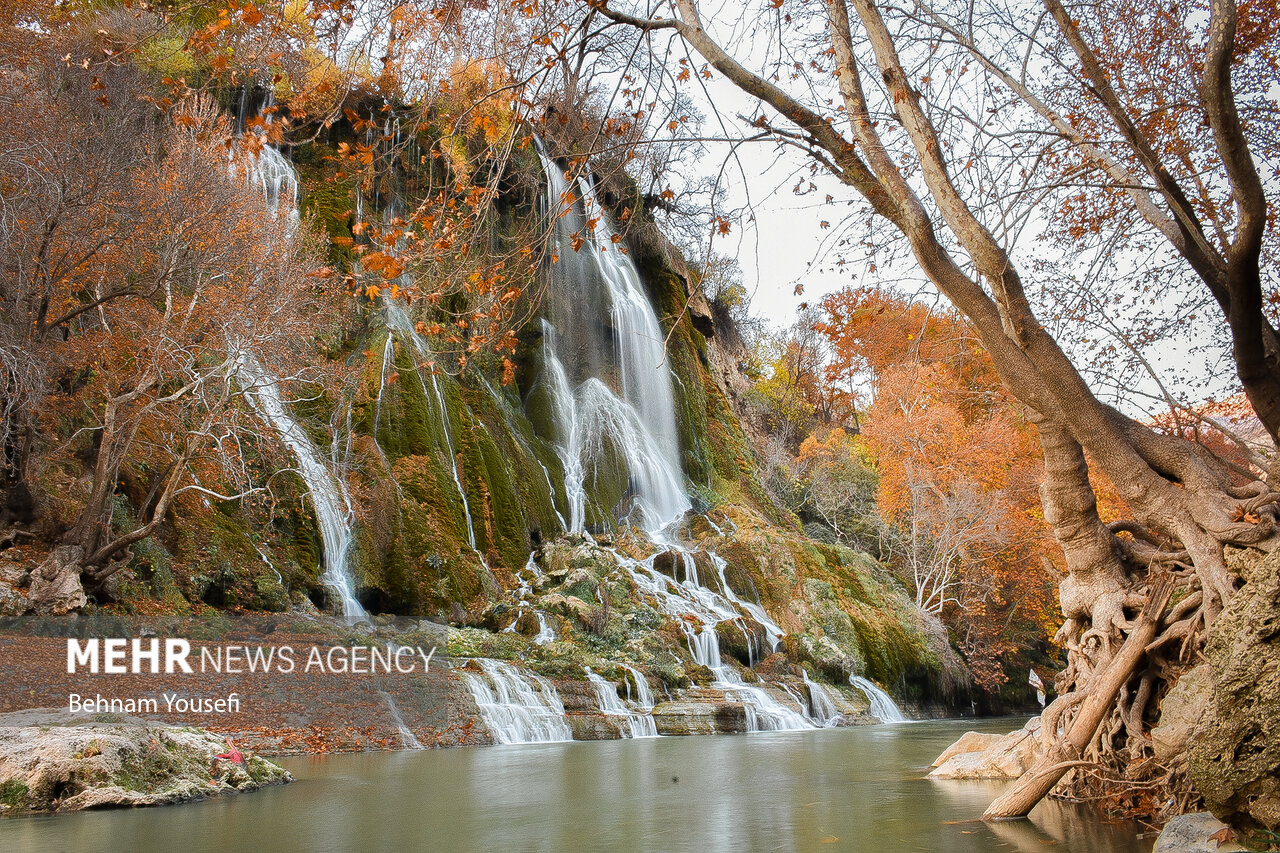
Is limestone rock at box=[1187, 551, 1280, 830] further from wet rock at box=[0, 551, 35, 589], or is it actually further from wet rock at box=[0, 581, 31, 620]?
wet rock at box=[0, 551, 35, 589]

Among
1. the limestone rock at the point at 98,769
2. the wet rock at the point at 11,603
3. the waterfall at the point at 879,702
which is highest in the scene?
the wet rock at the point at 11,603

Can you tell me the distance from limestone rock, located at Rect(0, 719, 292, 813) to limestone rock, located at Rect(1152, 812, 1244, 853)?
5721 millimetres

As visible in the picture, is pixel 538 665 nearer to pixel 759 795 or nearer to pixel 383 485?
pixel 383 485

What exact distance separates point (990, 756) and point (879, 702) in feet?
41.1

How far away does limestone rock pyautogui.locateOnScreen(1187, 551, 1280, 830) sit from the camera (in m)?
3.32

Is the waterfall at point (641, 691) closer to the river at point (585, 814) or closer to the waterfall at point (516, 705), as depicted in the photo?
the waterfall at point (516, 705)

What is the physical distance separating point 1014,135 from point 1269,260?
208 inches

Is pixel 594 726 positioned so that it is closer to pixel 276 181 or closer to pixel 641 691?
pixel 641 691

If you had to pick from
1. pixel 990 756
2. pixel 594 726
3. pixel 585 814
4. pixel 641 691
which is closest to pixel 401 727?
pixel 594 726

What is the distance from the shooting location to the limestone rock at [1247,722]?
332 cm

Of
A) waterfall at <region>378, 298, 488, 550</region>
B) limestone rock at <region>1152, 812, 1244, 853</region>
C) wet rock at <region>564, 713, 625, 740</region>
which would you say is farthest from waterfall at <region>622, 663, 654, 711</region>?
limestone rock at <region>1152, 812, 1244, 853</region>

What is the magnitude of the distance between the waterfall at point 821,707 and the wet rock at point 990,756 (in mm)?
8527

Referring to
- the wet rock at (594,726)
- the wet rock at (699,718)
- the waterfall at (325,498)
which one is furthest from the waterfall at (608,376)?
the wet rock at (594,726)

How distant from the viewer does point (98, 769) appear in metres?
5.07
